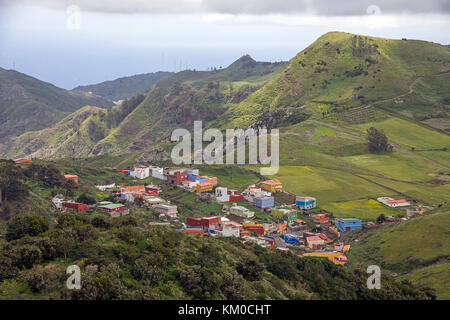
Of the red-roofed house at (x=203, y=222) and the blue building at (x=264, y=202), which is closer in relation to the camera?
the red-roofed house at (x=203, y=222)

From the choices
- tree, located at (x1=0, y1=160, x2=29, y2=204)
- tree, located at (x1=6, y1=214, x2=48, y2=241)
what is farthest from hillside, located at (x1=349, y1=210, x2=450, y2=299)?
tree, located at (x1=0, y1=160, x2=29, y2=204)

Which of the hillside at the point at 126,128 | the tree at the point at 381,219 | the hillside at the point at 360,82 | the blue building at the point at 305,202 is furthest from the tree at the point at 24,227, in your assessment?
the hillside at the point at 126,128

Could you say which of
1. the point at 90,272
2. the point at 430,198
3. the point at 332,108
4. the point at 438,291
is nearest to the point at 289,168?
the point at 430,198

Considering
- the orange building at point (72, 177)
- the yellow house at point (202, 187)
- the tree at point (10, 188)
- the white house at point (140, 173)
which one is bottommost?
the yellow house at point (202, 187)

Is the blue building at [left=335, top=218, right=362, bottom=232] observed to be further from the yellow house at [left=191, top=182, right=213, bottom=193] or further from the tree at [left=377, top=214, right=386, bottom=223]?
the yellow house at [left=191, top=182, right=213, bottom=193]

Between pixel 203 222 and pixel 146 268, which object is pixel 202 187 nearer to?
pixel 203 222

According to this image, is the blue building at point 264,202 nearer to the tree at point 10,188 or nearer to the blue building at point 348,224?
the blue building at point 348,224

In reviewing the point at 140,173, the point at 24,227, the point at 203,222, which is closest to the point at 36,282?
the point at 24,227
